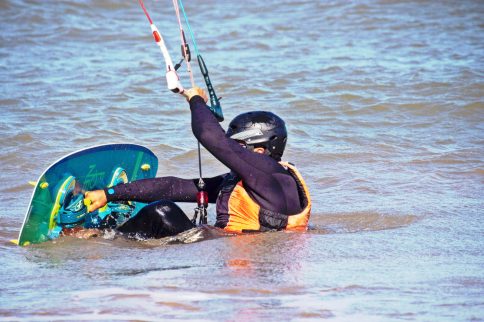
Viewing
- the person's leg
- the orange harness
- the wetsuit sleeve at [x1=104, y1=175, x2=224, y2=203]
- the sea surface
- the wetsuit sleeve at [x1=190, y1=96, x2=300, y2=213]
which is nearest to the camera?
the sea surface

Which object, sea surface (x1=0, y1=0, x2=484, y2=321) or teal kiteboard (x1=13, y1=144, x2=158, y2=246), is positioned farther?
teal kiteboard (x1=13, y1=144, x2=158, y2=246)

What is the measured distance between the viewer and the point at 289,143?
34.4ft

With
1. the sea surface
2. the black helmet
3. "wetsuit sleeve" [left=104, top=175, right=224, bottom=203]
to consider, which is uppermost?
the black helmet

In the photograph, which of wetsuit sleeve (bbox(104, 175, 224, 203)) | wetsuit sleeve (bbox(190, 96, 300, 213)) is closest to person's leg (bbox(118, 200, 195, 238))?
wetsuit sleeve (bbox(104, 175, 224, 203))

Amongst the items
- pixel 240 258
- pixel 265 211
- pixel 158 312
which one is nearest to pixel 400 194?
pixel 265 211

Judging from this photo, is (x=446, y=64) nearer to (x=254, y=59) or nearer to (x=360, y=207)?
(x=254, y=59)

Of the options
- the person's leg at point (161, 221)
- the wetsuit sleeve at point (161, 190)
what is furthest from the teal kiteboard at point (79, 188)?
the person's leg at point (161, 221)

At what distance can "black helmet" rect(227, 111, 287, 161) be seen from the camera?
6.44 metres

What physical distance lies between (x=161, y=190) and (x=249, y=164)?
0.88 m

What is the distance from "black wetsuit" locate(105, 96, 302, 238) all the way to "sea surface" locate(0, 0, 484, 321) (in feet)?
0.53

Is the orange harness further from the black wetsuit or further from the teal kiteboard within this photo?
the teal kiteboard

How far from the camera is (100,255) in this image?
20.1 feet

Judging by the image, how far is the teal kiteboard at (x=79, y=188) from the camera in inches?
257

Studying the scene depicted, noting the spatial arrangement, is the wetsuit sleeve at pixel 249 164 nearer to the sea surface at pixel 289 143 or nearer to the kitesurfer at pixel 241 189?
the kitesurfer at pixel 241 189
